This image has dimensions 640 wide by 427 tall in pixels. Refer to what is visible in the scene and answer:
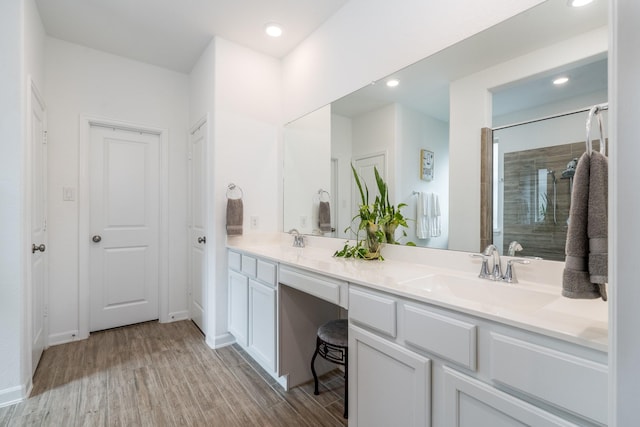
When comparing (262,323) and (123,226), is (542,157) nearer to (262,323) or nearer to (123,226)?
(262,323)

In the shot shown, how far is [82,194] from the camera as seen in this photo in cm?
275

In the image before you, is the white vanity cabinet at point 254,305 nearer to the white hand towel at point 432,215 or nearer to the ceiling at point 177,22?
the white hand towel at point 432,215

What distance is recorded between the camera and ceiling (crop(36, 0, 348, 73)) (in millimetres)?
2199

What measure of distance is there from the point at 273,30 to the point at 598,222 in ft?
8.42

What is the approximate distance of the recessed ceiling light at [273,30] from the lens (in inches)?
95.9

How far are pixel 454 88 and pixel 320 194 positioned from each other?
1276 millimetres

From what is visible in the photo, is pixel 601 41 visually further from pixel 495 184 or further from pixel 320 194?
pixel 320 194

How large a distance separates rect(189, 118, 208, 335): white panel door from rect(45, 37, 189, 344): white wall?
0.18 m

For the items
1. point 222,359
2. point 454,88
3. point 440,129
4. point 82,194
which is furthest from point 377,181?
point 82,194

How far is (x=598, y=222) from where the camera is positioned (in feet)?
2.45

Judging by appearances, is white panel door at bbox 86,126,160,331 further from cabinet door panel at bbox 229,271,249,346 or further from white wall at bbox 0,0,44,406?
cabinet door panel at bbox 229,271,249,346

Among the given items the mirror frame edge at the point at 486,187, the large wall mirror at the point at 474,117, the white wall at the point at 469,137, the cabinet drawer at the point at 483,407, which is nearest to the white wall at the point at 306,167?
the large wall mirror at the point at 474,117

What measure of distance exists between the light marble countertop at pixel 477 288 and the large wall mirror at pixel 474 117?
10cm

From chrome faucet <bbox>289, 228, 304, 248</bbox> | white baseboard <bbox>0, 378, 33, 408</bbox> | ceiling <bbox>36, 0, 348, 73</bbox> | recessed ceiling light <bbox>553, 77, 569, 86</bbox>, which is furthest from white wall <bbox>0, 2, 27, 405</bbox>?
recessed ceiling light <bbox>553, 77, 569, 86</bbox>
